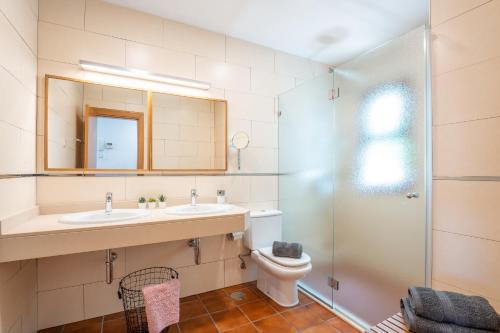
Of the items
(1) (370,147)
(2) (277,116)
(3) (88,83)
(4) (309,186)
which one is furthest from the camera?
(2) (277,116)

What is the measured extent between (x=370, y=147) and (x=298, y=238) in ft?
3.95

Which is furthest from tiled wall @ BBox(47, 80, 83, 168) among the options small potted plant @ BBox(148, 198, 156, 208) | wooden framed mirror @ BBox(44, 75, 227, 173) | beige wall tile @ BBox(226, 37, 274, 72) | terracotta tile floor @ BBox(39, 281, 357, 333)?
beige wall tile @ BBox(226, 37, 274, 72)

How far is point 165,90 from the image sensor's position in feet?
7.34

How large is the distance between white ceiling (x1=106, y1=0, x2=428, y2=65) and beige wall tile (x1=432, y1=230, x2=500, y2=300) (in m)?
1.82

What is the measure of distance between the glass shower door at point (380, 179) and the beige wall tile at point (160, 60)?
135 cm

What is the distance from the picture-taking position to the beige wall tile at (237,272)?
2.48m

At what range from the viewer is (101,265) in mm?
1962

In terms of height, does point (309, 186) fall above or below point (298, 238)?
above

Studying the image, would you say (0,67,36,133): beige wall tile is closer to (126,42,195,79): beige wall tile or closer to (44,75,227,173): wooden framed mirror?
(44,75,227,173): wooden framed mirror

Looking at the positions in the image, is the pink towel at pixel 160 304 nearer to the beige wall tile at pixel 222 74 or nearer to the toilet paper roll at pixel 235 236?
the toilet paper roll at pixel 235 236

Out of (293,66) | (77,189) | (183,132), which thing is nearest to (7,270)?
(77,189)

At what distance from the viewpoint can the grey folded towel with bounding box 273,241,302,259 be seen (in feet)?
6.92

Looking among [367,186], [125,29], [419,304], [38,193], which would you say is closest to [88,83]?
[125,29]

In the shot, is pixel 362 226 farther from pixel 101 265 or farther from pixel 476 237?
pixel 101 265
